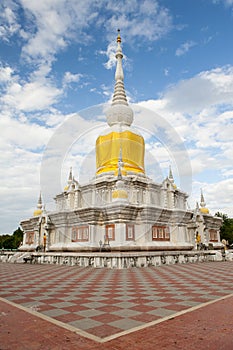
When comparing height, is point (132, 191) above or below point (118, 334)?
above

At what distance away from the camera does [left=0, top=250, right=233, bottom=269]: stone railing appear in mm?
18641

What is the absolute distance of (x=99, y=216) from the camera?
27.1 m

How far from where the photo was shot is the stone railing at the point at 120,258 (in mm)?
18641

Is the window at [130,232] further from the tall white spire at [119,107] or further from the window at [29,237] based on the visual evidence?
the window at [29,237]

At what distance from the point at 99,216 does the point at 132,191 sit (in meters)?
5.04

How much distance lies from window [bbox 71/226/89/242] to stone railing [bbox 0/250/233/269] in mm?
4543

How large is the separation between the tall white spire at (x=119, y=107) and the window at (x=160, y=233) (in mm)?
14007

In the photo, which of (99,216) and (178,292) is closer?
(178,292)

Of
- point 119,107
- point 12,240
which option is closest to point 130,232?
point 119,107

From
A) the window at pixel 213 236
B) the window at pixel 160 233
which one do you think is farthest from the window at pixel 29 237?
the window at pixel 213 236

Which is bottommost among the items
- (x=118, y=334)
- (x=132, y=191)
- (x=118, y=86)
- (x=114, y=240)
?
(x=118, y=334)

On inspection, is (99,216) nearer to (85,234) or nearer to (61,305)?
(85,234)

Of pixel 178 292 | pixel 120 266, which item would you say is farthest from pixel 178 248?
pixel 178 292

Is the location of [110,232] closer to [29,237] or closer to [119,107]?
[119,107]
